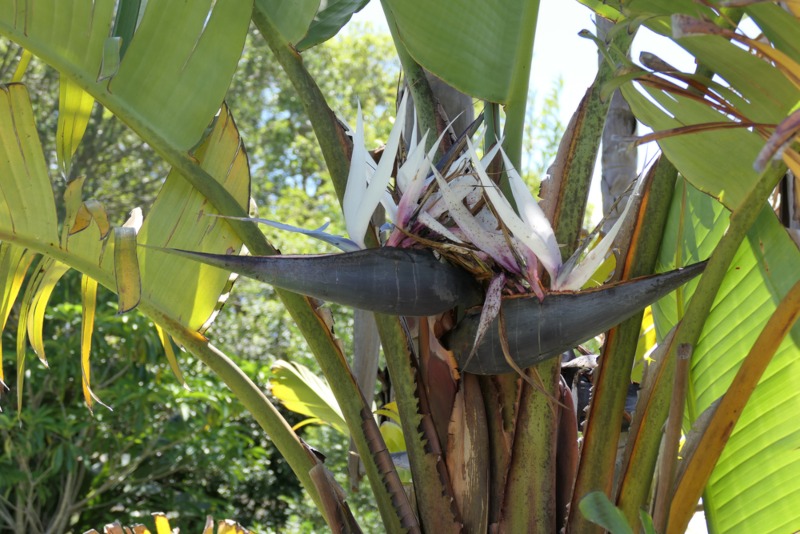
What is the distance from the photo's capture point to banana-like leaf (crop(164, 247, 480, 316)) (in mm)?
640

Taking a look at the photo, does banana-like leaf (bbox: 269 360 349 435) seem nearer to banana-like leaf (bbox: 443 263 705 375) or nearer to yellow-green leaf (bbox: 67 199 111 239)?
yellow-green leaf (bbox: 67 199 111 239)

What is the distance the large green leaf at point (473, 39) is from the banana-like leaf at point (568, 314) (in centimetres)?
24

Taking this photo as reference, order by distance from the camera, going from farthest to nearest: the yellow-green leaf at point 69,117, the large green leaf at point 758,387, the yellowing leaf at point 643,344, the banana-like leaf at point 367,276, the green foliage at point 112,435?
1. the green foliage at point 112,435
2. the yellowing leaf at point 643,344
3. the yellow-green leaf at point 69,117
4. the large green leaf at point 758,387
5. the banana-like leaf at point 367,276

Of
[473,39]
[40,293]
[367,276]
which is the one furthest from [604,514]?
[40,293]

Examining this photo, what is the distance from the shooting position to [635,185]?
780 mm

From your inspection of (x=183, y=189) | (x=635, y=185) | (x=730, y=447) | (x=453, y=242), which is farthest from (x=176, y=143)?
(x=730, y=447)

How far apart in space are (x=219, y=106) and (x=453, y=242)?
0.94ft

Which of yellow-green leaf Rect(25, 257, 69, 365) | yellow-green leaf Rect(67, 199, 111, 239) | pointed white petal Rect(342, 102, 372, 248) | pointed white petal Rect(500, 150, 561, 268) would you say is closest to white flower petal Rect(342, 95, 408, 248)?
pointed white petal Rect(342, 102, 372, 248)

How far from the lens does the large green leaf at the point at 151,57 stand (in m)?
0.82

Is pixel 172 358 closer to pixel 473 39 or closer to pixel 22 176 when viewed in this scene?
pixel 22 176

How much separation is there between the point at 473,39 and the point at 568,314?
0.29 meters

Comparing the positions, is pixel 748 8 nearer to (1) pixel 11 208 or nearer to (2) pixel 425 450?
(2) pixel 425 450

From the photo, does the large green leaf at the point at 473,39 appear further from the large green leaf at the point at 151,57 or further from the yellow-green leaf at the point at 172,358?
the yellow-green leaf at the point at 172,358

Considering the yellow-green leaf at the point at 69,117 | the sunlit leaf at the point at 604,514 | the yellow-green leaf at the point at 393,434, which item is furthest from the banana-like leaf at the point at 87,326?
the sunlit leaf at the point at 604,514
